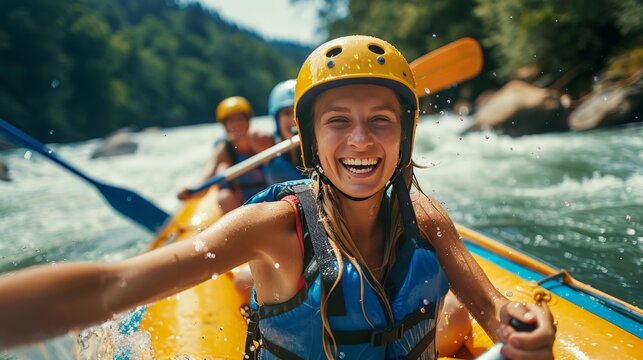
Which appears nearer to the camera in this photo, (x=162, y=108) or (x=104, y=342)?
(x=104, y=342)

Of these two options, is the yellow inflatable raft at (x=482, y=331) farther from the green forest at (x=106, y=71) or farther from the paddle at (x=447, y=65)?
the green forest at (x=106, y=71)

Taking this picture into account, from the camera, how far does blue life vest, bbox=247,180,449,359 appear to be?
125cm

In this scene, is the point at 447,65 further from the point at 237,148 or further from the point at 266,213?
the point at 266,213

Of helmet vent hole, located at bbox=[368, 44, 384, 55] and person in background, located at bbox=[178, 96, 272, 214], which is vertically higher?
person in background, located at bbox=[178, 96, 272, 214]

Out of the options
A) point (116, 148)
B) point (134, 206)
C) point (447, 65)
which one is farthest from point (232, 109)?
point (116, 148)

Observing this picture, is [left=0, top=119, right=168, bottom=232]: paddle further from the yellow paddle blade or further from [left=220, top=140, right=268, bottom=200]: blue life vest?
the yellow paddle blade

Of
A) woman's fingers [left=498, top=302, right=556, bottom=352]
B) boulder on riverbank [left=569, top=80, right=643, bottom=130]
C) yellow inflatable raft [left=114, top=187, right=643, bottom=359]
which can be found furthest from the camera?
boulder on riverbank [left=569, top=80, right=643, bottom=130]

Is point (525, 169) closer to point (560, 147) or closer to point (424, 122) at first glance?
point (560, 147)

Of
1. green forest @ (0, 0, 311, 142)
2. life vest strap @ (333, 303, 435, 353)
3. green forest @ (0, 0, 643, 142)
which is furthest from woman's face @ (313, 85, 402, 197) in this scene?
green forest @ (0, 0, 643, 142)

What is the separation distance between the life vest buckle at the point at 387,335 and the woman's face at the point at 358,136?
37 cm

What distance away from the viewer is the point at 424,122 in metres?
15.0

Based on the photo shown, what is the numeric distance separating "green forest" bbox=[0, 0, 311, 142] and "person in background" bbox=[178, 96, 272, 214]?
1445 millimetres

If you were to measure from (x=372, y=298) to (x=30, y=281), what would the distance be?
0.79 m

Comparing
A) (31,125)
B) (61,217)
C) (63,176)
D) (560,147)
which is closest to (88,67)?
(31,125)
